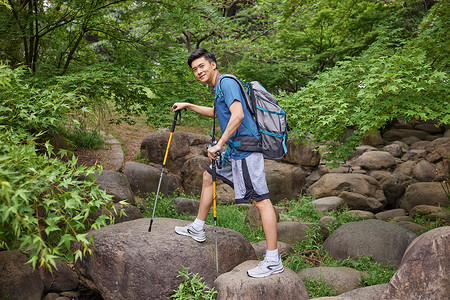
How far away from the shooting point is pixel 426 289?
3.42m

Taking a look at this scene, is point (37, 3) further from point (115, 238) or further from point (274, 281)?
point (274, 281)

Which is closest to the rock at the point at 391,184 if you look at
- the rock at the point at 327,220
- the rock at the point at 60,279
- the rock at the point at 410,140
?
the rock at the point at 327,220

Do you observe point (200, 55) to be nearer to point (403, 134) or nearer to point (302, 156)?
point (302, 156)

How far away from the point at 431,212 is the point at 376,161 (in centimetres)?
429

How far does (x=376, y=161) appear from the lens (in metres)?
12.3

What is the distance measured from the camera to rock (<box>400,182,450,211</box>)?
9.15 metres

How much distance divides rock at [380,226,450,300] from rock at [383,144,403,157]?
10.8m

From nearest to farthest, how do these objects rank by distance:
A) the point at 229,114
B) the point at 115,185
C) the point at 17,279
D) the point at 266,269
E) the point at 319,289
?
1. the point at 266,269
2. the point at 229,114
3. the point at 17,279
4. the point at 319,289
5. the point at 115,185

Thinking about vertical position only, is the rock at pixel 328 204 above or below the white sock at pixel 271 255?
below

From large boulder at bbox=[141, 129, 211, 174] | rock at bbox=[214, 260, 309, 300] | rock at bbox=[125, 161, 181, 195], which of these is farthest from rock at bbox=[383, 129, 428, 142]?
rock at bbox=[214, 260, 309, 300]

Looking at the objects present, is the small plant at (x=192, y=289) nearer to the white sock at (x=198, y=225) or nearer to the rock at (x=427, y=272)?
the white sock at (x=198, y=225)

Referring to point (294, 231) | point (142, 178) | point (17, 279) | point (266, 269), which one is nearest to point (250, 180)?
point (266, 269)

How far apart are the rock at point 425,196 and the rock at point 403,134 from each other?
6.19m

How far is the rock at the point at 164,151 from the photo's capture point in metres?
11.7
